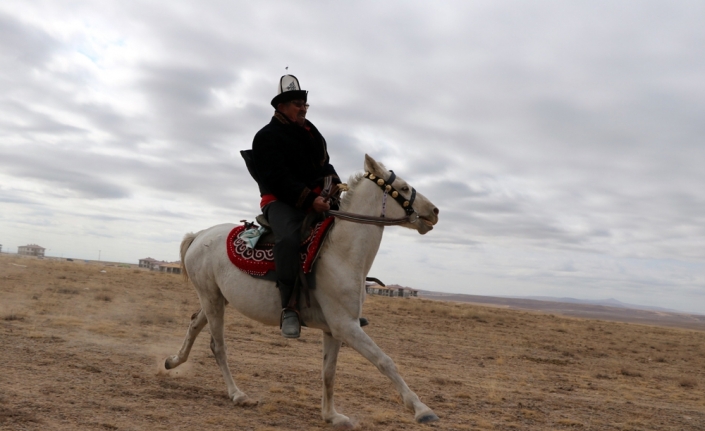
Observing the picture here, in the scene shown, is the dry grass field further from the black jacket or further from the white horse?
the black jacket

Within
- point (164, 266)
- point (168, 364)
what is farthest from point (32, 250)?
point (168, 364)

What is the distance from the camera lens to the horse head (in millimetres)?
5887

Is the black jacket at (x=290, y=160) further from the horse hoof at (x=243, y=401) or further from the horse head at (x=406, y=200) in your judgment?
the horse hoof at (x=243, y=401)

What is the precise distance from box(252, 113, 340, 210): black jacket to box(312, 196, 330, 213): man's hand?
0.28 feet

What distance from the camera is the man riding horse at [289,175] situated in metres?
5.82

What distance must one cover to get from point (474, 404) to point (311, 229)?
159 inches

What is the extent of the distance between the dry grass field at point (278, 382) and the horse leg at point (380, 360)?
1315 millimetres

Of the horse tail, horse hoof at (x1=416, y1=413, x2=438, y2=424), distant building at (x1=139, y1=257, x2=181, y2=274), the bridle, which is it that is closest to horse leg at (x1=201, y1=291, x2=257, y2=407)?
the horse tail

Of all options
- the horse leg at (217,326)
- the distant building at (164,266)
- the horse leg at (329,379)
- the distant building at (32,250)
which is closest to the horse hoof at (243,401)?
the horse leg at (217,326)

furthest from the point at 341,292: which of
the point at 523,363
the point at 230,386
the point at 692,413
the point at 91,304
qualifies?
the point at 91,304

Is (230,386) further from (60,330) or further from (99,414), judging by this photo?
(60,330)

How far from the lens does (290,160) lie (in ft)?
20.5

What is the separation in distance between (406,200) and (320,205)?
0.93 m

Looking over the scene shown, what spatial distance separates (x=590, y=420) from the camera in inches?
298
